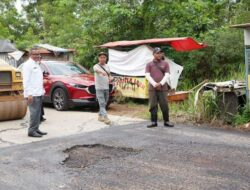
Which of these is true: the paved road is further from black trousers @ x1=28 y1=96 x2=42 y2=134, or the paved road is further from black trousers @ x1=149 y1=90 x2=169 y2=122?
black trousers @ x1=149 y1=90 x2=169 y2=122

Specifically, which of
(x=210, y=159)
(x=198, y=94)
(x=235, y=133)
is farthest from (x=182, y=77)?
(x=210, y=159)

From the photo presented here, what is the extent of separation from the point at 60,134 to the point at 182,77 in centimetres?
735

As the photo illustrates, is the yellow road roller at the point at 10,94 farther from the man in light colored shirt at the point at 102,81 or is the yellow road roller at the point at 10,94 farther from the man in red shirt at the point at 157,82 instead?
the man in red shirt at the point at 157,82

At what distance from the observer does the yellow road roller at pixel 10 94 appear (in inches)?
416

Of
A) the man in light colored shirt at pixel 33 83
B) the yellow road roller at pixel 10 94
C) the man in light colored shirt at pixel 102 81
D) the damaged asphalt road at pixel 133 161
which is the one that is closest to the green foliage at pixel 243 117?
the damaged asphalt road at pixel 133 161

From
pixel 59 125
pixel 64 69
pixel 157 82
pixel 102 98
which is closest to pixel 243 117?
pixel 157 82

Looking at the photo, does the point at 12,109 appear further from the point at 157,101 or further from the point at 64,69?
the point at 157,101

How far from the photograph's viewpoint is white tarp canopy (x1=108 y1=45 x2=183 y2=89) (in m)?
14.4

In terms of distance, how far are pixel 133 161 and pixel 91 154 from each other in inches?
35.4

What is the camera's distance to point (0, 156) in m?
7.17

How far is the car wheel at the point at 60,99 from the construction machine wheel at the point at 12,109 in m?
1.90

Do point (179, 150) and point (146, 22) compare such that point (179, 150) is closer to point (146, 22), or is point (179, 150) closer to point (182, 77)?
point (182, 77)

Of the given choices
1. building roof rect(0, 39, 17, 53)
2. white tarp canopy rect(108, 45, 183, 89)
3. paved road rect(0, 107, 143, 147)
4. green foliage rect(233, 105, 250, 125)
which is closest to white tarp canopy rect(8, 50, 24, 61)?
building roof rect(0, 39, 17, 53)

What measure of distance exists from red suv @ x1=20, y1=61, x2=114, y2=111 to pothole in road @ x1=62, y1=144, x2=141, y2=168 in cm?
483
